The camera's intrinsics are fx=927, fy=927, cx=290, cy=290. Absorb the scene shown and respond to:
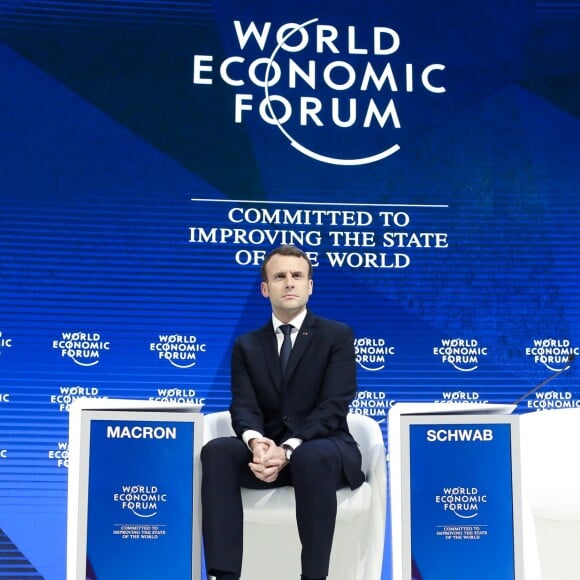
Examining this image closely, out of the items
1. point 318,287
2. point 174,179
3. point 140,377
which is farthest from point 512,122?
point 140,377

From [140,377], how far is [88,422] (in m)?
1.37

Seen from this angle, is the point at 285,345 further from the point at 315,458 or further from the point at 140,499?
the point at 140,499

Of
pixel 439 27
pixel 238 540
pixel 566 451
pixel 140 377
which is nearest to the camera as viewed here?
pixel 238 540

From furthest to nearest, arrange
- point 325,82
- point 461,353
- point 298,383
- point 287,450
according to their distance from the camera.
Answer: point 325,82 < point 461,353 < point 298,383 < point 287,450

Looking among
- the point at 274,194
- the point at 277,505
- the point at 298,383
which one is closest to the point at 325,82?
the point at 274,194

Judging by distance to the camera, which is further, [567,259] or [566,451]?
[567,259]

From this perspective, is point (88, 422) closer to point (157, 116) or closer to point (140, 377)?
point (140, 377)

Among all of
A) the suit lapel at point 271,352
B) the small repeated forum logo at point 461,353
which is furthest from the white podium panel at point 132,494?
the small repeated forum logo at point 461,353

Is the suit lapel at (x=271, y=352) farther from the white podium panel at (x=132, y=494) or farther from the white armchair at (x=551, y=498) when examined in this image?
the white armchair at (x=551, y=498)

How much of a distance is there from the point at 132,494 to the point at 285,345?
81cm

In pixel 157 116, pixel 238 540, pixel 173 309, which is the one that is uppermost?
pixel 157 116

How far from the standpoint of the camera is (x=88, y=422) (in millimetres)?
3029

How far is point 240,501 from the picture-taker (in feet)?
9.93

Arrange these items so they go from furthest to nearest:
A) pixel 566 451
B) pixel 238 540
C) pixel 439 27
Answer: pixel 439 27 → pixel 566 451 → pixel 238 540
